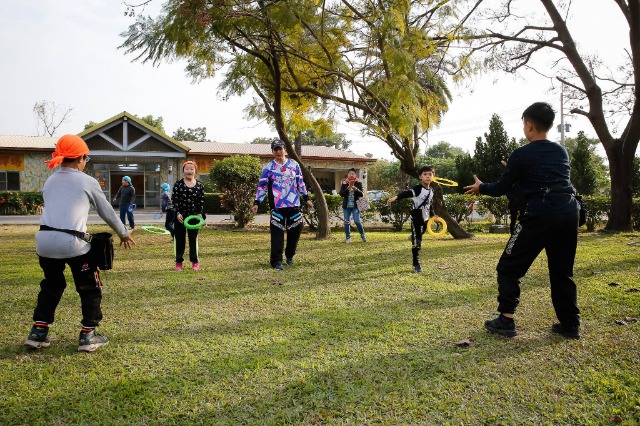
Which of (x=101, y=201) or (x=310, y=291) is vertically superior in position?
(x=101, y=201)

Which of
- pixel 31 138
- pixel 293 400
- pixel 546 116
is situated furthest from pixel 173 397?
pixel 31 138

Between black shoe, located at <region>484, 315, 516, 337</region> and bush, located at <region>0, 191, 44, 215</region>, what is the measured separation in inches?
1048

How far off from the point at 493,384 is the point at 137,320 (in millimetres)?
3279

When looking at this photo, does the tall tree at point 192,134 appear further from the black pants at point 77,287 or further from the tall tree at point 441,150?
the black pants at point 77,287

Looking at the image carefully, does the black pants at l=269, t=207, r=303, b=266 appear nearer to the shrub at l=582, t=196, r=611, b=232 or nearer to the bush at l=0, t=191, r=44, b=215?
the shrub at l=582, t=196, r=611, b=232

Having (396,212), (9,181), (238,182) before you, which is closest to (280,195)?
(238,182)

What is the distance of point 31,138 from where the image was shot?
31875 millimetres

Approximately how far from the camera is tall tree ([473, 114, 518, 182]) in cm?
2853

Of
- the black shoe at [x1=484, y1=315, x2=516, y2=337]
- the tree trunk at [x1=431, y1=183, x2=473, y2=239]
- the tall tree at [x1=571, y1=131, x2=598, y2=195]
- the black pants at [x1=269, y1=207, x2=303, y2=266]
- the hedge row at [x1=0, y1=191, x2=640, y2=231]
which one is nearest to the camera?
the black shoe at [x1=484, y1=315, x2=516, y2=337]

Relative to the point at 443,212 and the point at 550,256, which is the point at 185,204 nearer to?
the point at 550,256

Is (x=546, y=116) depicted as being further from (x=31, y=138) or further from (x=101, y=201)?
(x=31, y=138)

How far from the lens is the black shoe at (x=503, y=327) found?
4.11 meters

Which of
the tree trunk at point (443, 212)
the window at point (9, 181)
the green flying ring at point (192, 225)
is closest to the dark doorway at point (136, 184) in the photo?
the window at point (9, 181)

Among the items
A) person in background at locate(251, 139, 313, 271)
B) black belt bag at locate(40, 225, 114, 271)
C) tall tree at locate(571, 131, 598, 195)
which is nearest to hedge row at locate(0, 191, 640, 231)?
person in background at locate(251, 139, 313, 271)
